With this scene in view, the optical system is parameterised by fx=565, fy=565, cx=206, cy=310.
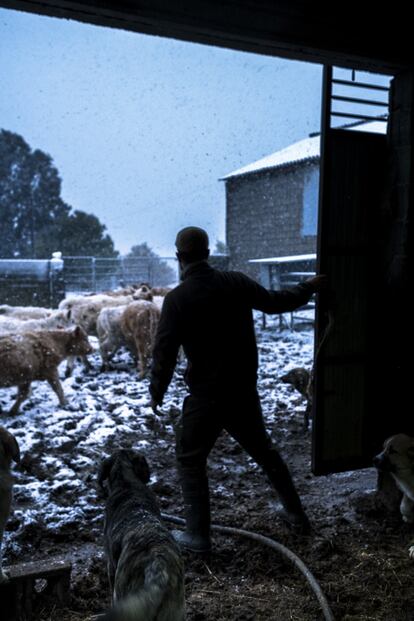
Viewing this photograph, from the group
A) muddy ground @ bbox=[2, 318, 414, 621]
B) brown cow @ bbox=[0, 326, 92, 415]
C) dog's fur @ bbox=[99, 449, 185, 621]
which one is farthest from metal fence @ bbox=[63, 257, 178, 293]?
dog's fur @ bbox=[99, 449, 185, 621]

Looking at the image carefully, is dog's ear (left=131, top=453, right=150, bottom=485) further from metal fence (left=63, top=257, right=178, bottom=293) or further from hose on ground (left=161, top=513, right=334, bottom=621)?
metal fence (left=63, top=257, right=178, bottom=293)

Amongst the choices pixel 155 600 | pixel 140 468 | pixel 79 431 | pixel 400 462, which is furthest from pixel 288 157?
pixel 155 600

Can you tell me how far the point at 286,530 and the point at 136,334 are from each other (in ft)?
24.8

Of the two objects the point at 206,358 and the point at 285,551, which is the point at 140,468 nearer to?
the point at 206,358

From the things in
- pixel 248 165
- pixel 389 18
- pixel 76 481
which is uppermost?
pixel 248 165

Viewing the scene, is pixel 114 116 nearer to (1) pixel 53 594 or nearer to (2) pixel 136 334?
(2) pixel 136 334

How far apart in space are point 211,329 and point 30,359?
219 inches

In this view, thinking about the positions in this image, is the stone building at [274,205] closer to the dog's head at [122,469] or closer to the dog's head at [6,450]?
the dog's head at [122,469]

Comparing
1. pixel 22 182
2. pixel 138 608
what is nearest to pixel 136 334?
pixel 138 608

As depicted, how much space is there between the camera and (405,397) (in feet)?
17.2

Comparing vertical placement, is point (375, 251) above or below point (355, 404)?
above

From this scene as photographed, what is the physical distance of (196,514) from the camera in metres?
4.20

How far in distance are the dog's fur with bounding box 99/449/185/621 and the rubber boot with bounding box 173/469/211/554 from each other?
62cm

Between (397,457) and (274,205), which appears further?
(274,205)
